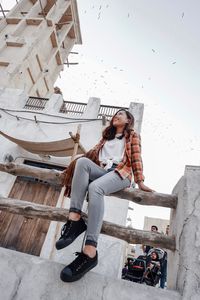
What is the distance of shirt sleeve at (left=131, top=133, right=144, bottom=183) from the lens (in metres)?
1.89

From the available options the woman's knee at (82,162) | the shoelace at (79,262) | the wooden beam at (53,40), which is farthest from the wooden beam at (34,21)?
the shoelace at (79,262)

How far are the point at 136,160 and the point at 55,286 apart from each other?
1136 millimetres

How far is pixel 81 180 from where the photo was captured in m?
1.66

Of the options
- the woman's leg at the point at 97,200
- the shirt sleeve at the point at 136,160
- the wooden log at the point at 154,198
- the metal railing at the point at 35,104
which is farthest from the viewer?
the metal railing at the point at 35,104

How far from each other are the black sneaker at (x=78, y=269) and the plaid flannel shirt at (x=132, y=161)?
675 mm

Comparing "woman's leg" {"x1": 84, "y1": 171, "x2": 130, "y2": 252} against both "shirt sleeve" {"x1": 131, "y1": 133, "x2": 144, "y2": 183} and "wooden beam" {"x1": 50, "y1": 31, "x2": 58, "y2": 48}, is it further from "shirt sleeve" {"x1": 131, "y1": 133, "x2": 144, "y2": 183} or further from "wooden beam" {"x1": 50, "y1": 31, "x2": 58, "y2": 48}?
"wooden beam" {"x1": 50, "y1": 31, "x2": 58, "y2": 48}

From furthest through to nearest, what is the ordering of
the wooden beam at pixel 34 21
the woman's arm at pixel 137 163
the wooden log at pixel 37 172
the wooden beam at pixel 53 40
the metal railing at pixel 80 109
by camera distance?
the wooden beam at pixel 53 40
the wooden beam at pixel 34 21
the metal railing at pixel 80 109
the wooden log at pixel 37 172
the woman's arm at pixel 137 163

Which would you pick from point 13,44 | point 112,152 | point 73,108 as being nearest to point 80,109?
point 73,108

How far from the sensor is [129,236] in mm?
1510

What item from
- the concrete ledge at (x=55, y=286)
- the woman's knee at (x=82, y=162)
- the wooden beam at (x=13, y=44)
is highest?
the wooden beam at (x=13, y=44)

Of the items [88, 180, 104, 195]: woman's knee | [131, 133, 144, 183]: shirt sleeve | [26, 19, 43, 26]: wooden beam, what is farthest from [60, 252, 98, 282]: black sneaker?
[26, 19, 43, 26]: wooden beam

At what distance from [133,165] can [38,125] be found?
553 centimetres

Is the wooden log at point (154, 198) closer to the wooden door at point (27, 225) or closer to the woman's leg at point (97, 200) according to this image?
the woman's leg at point (97, 200)

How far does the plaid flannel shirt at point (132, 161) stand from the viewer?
6.01 ft
